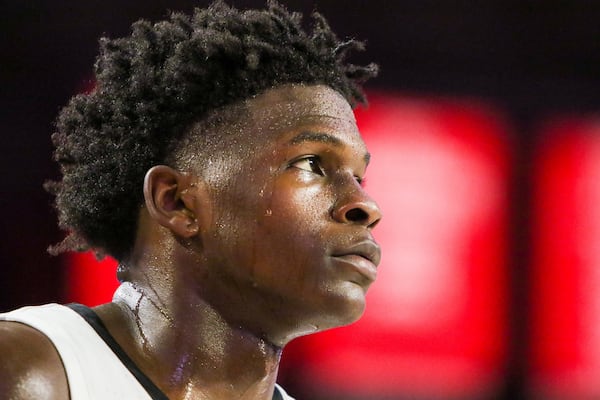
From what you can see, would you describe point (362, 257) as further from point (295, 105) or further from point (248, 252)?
point (295, 105)

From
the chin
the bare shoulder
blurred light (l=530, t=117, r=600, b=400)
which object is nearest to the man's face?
the chin

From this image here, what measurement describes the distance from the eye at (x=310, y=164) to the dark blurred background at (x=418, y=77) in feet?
6.68

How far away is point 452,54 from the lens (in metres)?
4.45

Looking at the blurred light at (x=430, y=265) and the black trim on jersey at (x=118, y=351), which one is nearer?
the black trim on jersey at (x=118, y=351)

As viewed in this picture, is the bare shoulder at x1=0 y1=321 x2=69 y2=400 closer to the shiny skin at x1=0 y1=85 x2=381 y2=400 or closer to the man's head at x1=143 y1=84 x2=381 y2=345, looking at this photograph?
the shiny skin at x1=0 y1=85 x2=381 y2=400

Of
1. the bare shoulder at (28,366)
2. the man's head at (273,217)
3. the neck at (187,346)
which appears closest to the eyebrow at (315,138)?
the man's head at (273,217)

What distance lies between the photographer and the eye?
2266mm

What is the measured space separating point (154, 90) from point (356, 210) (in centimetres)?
59

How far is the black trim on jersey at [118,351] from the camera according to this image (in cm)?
219

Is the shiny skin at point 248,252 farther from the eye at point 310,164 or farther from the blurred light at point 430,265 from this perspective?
the blurred light at point 430,265

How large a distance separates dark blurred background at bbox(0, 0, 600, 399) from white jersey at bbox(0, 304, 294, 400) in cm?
189

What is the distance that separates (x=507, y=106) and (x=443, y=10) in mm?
536

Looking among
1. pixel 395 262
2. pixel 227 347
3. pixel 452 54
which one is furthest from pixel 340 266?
pixel 452 54

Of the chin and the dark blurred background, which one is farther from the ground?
the dark blurred background
